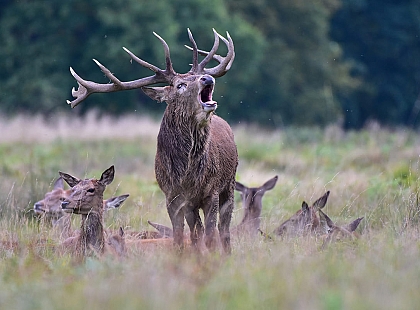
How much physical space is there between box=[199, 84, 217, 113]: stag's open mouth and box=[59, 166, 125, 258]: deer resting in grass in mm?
1015

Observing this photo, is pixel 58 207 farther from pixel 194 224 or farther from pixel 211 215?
pixel 211 215

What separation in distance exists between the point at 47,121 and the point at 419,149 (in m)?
13.0

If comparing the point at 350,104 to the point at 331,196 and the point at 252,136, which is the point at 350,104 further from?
the point at 331,196

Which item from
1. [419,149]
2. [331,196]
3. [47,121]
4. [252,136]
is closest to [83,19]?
[47,121]

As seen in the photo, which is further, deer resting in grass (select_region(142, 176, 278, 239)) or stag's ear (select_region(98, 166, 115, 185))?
deer resting in grass (select_region(142, 176, 278, 239))

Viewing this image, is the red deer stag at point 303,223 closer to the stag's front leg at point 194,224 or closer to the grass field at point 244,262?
the grass field at point 244,262

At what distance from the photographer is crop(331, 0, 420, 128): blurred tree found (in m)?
39.2

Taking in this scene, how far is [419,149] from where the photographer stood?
16578 millimetres

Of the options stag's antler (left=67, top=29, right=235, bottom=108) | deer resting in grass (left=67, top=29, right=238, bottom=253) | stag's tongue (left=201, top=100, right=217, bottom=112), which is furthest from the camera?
stag's antler (left=67, top=29, right=235, bottom=108)

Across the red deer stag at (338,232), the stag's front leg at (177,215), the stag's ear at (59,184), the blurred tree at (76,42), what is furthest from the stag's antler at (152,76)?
the blurred tree at (76,42)

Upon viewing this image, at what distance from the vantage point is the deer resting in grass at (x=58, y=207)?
9.39 meters

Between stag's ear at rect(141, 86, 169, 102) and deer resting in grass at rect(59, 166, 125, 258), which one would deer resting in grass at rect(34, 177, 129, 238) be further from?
stag's ear at rect(141, 86, 169, 102)

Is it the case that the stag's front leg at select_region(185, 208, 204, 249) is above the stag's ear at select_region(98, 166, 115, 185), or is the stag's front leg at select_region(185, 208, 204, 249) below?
below

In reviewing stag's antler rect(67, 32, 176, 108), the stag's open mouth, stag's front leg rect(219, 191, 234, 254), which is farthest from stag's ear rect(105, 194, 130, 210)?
the stag's open mouth
